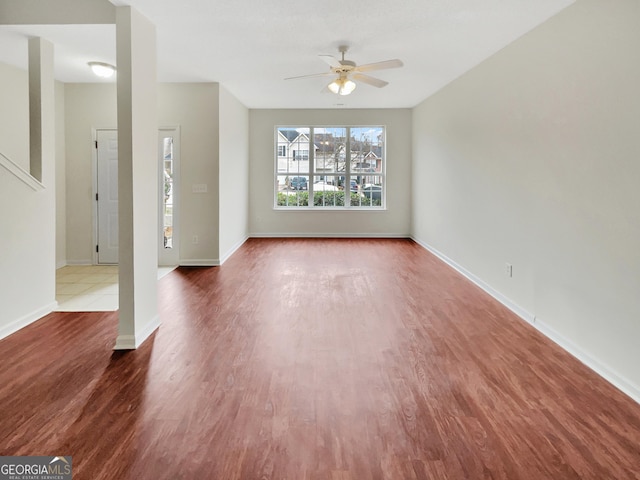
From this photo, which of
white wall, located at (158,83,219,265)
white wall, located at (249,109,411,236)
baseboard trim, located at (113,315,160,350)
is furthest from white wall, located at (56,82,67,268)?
baseboard trim, located at (113,315,160,350)

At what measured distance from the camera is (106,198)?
617cm

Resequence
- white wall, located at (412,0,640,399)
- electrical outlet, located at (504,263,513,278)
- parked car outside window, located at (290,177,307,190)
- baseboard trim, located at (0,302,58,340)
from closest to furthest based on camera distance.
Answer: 1. white wall, located at (412,0,640,399)
2. baseboard trim, located at (0,302,58,340)
3. electrical outlet, located at (504,263,513,278)
4. parked car outside window, located at (290,177,307,190)

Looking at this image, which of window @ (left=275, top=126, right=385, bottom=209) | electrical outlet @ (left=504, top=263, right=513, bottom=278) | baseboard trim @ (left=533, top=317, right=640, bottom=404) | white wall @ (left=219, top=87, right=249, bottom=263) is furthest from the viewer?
window @ (left=275, top=126, right=385, bottom=209)

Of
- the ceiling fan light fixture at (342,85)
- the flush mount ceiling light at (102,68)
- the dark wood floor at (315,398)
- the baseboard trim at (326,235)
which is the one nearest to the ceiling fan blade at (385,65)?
the ceiling fan light fixture at (342,85)

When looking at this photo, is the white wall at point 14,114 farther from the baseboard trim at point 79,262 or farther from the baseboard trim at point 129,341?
the baseboard trim at point 129,341

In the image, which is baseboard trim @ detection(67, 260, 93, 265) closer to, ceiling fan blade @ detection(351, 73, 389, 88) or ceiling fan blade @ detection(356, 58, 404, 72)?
ceiling fan blade @ detection(351, 73, 389, 88)

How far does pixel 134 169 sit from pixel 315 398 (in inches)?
82.2

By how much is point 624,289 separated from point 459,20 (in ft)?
8.11

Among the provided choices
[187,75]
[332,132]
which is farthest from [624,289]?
[332,132]

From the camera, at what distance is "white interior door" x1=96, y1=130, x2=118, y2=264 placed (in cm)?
612

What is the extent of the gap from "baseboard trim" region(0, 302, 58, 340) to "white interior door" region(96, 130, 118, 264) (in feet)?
7.40

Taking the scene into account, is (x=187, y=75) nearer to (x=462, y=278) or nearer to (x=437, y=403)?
(x=462, y=278)

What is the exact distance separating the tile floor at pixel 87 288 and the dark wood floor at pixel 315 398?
345 millimetres

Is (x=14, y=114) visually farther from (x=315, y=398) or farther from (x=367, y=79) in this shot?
(x=315, y=398)
